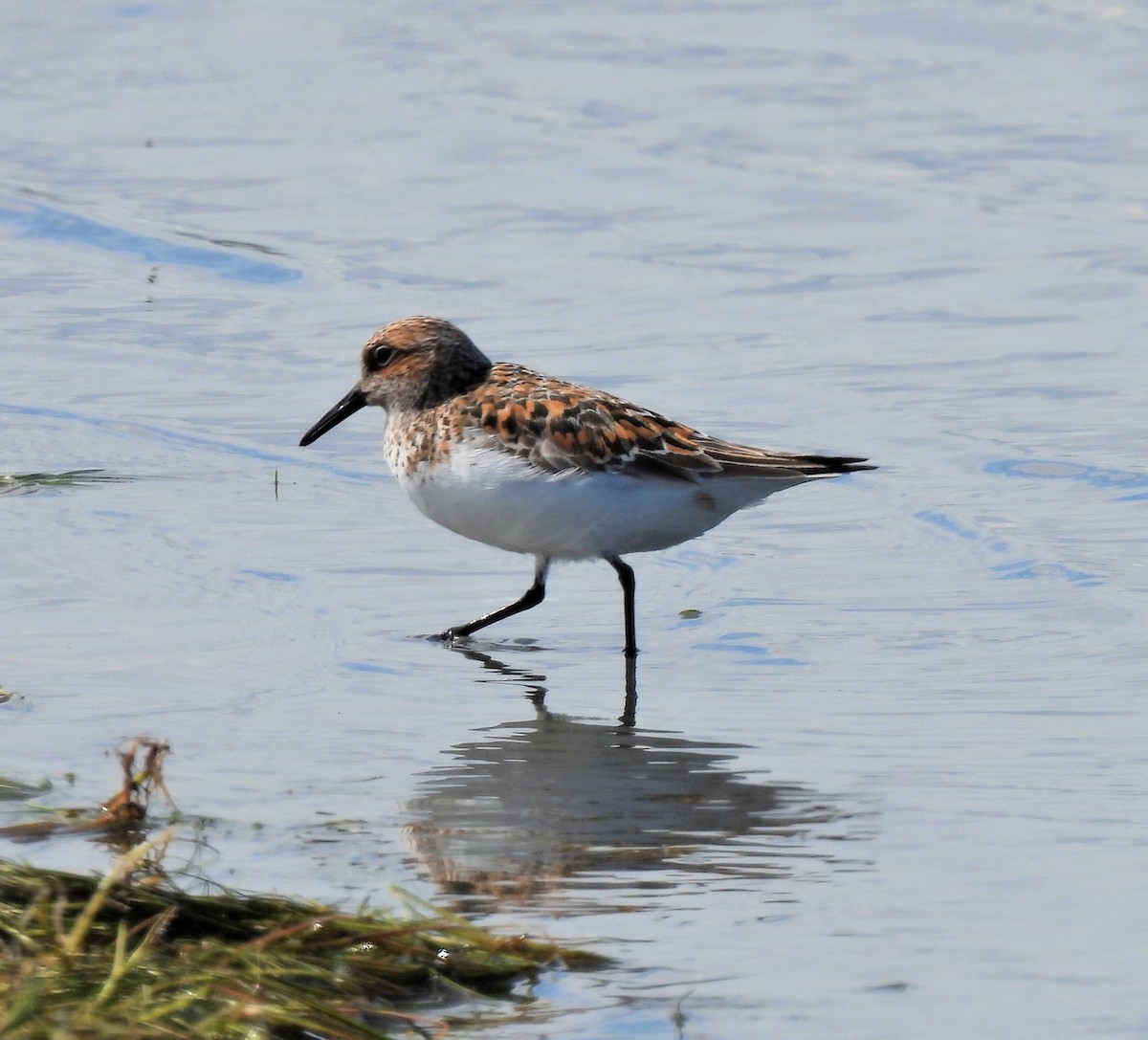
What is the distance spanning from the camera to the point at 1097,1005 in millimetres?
3863

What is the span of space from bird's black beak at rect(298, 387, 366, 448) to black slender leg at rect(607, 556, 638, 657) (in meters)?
1.28

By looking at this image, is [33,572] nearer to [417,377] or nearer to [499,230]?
[417,377]

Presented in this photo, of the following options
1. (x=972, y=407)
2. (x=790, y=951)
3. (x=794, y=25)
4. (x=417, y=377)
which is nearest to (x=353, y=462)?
(x=417, y=377)

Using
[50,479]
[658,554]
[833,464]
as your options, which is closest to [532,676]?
[833,464]

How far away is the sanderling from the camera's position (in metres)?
6.62

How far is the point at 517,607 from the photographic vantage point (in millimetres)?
6898

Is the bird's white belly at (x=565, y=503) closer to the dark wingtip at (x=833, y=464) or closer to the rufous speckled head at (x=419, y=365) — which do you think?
the dark wingtip at (x=833, y=464)

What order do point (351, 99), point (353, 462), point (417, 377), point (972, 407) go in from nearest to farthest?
point (417, 377)
point (353, 462)
point (972, 407)
point (351, 99)

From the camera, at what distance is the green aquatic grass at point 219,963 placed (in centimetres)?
356

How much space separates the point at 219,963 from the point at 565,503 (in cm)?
305

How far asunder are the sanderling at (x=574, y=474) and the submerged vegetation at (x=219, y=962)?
253cm

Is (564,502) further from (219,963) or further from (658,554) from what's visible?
(219,963)

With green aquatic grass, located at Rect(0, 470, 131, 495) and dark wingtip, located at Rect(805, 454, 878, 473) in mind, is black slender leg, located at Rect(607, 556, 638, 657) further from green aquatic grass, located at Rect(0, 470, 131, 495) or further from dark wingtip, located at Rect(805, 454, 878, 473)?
green aquatic grass, located at Rect(0, 470, 131, 495)

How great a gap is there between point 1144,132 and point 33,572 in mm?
9310
